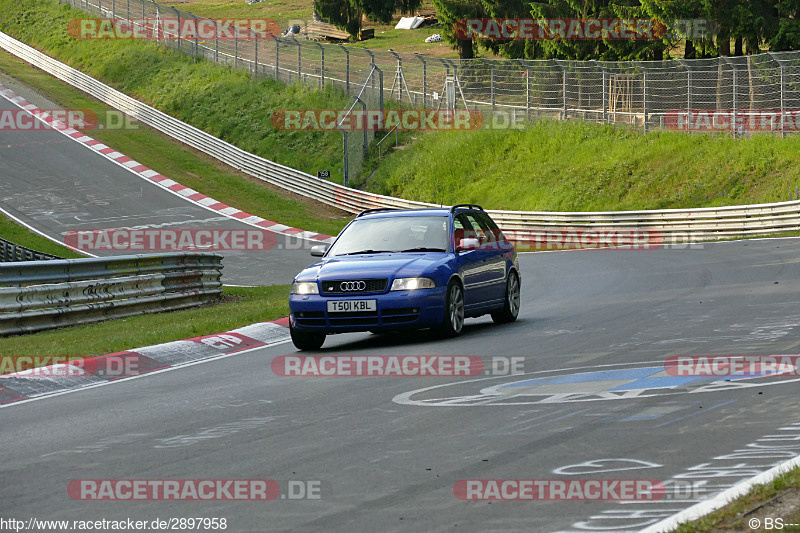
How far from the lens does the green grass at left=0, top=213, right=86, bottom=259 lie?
30.7 metres

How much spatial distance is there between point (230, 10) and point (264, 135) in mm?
46949

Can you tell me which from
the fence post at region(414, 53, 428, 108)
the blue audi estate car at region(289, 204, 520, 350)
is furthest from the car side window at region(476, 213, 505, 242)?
the fence post at region(414, 53, 428, 108)

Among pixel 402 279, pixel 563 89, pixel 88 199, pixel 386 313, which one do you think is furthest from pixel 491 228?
pixel 88 199

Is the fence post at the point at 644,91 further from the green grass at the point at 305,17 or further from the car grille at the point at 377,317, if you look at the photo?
the green grass at the point at 305,17

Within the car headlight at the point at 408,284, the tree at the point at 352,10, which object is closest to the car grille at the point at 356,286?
the car headlight at the point at 408,284

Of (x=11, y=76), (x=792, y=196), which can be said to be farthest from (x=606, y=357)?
(x=11, y=76)

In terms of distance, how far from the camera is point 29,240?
3234 centimetres

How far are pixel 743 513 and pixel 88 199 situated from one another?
123 ft

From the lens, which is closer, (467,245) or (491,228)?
(467,245)

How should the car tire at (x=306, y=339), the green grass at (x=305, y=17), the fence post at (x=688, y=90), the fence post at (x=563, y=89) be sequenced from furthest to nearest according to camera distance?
1. the green grass at (x=305, y=17)
2. the fence post at (x=563, y=89)
3. the fence post at (x=688, y=90)
4. the car tire at (x=306, y=339)

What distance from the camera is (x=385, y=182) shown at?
4356cm

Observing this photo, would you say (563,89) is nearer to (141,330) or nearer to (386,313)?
(141,330)

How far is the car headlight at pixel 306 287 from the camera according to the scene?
11.9m

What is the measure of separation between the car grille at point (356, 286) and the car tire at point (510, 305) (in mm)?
2439
